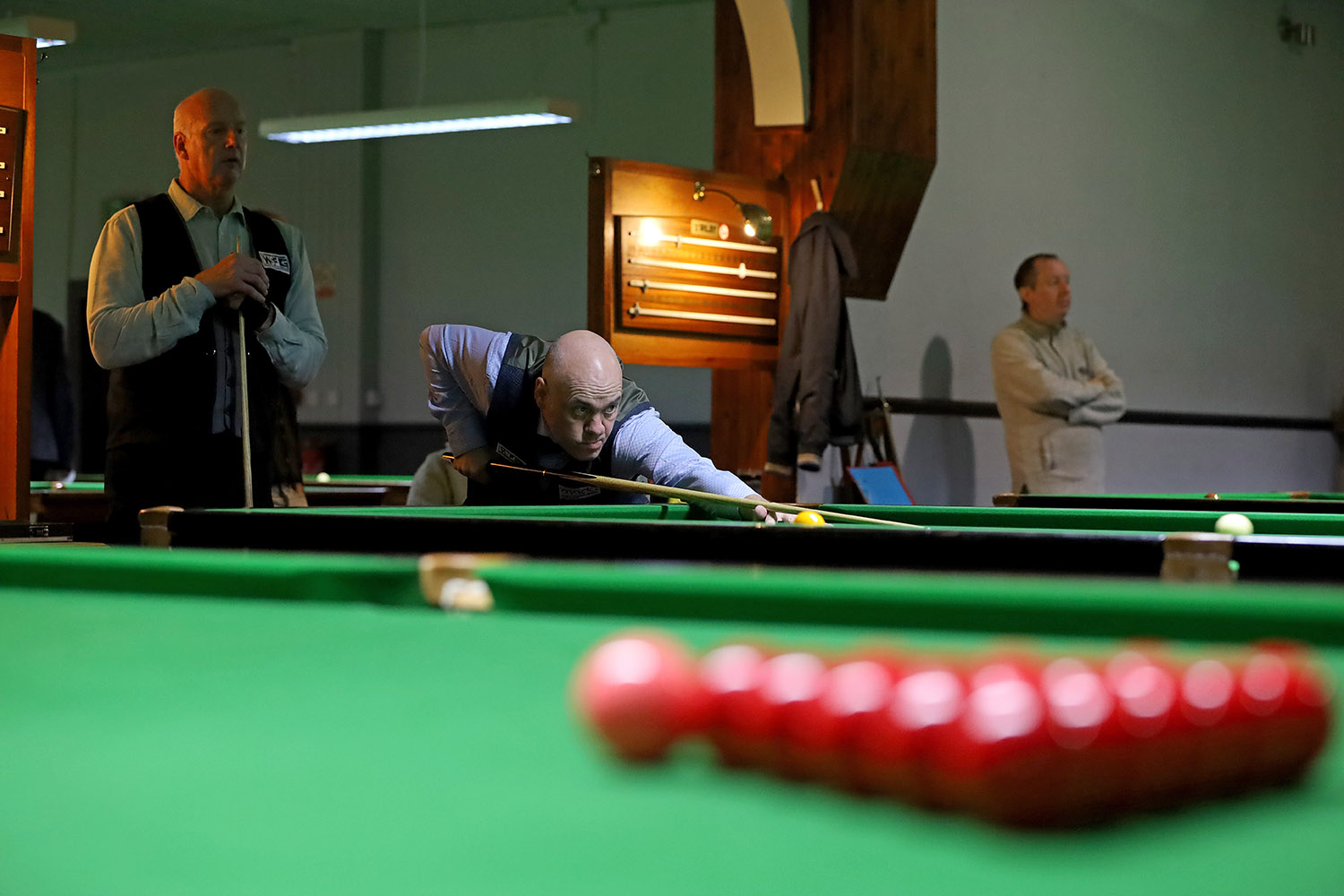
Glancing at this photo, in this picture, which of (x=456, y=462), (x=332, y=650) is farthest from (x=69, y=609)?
(x=456, y=462)

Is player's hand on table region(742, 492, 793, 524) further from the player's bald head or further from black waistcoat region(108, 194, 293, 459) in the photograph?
black waistcoat region(108, 194, 293, 459)

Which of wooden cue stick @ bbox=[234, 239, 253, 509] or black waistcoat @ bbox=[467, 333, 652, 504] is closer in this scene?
wooden cue stick @ bbox=[234, 239, 253, 509]

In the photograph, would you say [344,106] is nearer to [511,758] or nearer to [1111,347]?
[1111,347]

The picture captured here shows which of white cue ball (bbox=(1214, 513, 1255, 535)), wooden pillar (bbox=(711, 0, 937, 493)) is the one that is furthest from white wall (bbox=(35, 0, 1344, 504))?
white cue ball (bbox=(1214, 513, 1255, 535))

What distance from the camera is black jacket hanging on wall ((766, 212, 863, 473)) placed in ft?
16.7

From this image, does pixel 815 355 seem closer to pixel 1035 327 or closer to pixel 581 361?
pixel 1035 327

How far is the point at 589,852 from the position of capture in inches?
24.5

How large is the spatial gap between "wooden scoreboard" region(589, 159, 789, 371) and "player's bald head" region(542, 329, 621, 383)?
60.0 inches

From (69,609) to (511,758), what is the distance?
68 centimetres

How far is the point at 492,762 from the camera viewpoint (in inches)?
30.0

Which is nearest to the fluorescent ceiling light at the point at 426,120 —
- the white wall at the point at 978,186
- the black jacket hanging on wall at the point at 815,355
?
the black jacket hanging on wall at the point at 815,355

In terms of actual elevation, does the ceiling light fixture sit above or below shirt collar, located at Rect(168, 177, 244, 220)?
above

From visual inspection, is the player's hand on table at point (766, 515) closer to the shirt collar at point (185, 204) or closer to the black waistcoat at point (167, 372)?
the black waistcoat at point (167, 372)

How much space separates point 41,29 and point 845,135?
261 centimetres
